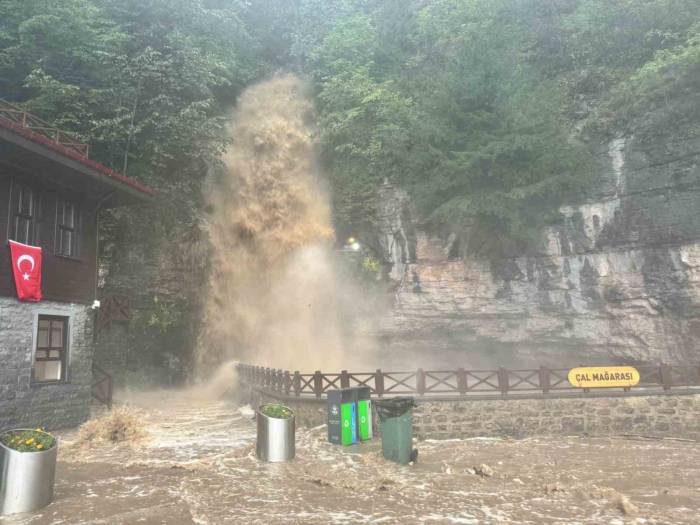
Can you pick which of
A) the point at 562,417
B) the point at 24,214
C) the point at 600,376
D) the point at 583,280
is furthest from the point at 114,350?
the point at 583,280

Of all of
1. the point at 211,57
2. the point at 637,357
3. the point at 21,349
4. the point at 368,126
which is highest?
the point at 211,57

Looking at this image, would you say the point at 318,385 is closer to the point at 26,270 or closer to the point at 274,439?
the point at 274,439

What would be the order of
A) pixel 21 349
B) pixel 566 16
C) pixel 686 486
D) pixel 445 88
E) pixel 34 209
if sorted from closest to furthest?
1. pixel 686 486
2. pixel 21 349
3. pixel 34 209
4. pixel 445 88
5. pixel 566 16

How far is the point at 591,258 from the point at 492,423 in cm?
873

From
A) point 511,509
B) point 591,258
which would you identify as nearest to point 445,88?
point 591,258

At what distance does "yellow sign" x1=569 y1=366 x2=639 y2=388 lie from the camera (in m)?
13.7

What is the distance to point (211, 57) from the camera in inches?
928

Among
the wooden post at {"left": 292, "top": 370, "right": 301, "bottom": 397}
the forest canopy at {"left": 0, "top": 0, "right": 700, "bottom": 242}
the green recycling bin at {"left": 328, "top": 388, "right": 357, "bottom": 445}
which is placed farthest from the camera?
the forest canopy at {"left": 0, "top": 0, "right": 700, "bottom": 242}

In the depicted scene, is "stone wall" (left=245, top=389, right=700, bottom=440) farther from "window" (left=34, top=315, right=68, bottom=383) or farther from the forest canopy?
"window" (left=34, top=315, right=68, bottom=383)

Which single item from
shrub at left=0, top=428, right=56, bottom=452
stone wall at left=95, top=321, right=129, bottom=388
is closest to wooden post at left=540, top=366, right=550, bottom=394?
shrub at left=0, top=428, right=56, bottom=452

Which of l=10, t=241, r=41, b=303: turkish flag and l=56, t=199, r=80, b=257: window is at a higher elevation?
l=56, t=199, r=80, b=257: window

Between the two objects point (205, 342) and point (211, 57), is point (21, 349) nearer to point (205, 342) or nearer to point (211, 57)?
point (205, 342)

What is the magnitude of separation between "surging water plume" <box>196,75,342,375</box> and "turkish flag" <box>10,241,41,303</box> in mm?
10063

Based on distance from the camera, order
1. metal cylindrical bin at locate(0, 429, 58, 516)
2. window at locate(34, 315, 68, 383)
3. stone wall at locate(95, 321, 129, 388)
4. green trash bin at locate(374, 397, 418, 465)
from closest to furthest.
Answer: metal cylindrical bin at locate(0, 429, 58, 516) → green trash bin at locate(374, 397, 418, 465) → window at locate(34, 315, 68, 383) → stone wall at locate(95, 321, 129, 388)
